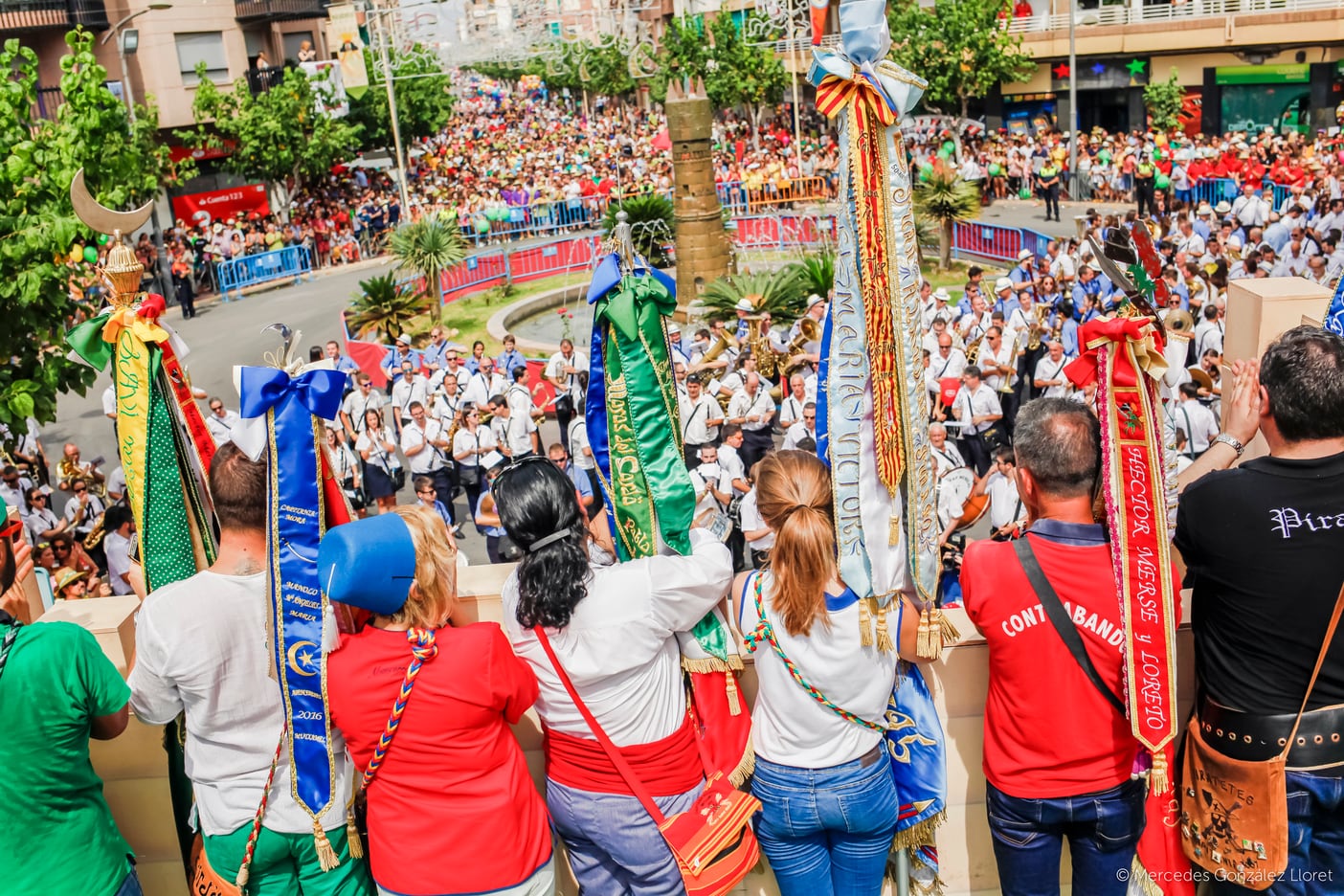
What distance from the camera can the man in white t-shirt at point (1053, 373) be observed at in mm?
12322

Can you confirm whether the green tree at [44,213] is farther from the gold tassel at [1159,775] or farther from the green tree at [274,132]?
the green tree at [274,132]

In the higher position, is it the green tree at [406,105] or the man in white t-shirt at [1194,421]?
the green tree at [406,105]

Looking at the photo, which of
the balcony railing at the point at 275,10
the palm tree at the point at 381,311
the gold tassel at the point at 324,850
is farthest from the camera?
the balcony railing at the point at 275,10

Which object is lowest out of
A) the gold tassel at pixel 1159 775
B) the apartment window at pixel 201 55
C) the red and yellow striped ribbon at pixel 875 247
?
the gold tassel at pixel 1159 775

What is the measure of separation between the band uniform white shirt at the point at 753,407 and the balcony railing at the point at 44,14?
27.8 m

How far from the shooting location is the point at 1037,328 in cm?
1471

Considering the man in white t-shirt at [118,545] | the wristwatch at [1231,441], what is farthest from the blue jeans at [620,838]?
the man in white t-shirt at [118,545]

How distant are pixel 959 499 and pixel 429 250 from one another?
1632cm

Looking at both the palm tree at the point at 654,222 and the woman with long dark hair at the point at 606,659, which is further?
the palm tree at the point at 654,222

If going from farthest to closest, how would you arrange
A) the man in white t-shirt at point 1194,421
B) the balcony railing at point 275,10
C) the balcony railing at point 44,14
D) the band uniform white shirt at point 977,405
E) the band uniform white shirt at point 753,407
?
the balcony railing at point 275,10 < the balcony railing at point 44,14 < the band uniform white shirt at point 753,407 < the band uniform white shirt at point 977,405 < the man in white t-shirt at point 1194,421

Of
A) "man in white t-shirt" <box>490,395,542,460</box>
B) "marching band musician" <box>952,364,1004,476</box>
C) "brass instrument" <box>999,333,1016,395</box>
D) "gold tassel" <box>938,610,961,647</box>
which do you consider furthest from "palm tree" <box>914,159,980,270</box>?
"gold tassel" <box>938,610,961,647</box>

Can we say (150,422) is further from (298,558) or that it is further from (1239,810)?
(1239,810)

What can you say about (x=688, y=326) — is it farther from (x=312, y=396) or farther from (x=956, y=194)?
(x=312, y=396)

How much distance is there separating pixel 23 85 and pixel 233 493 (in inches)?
313
